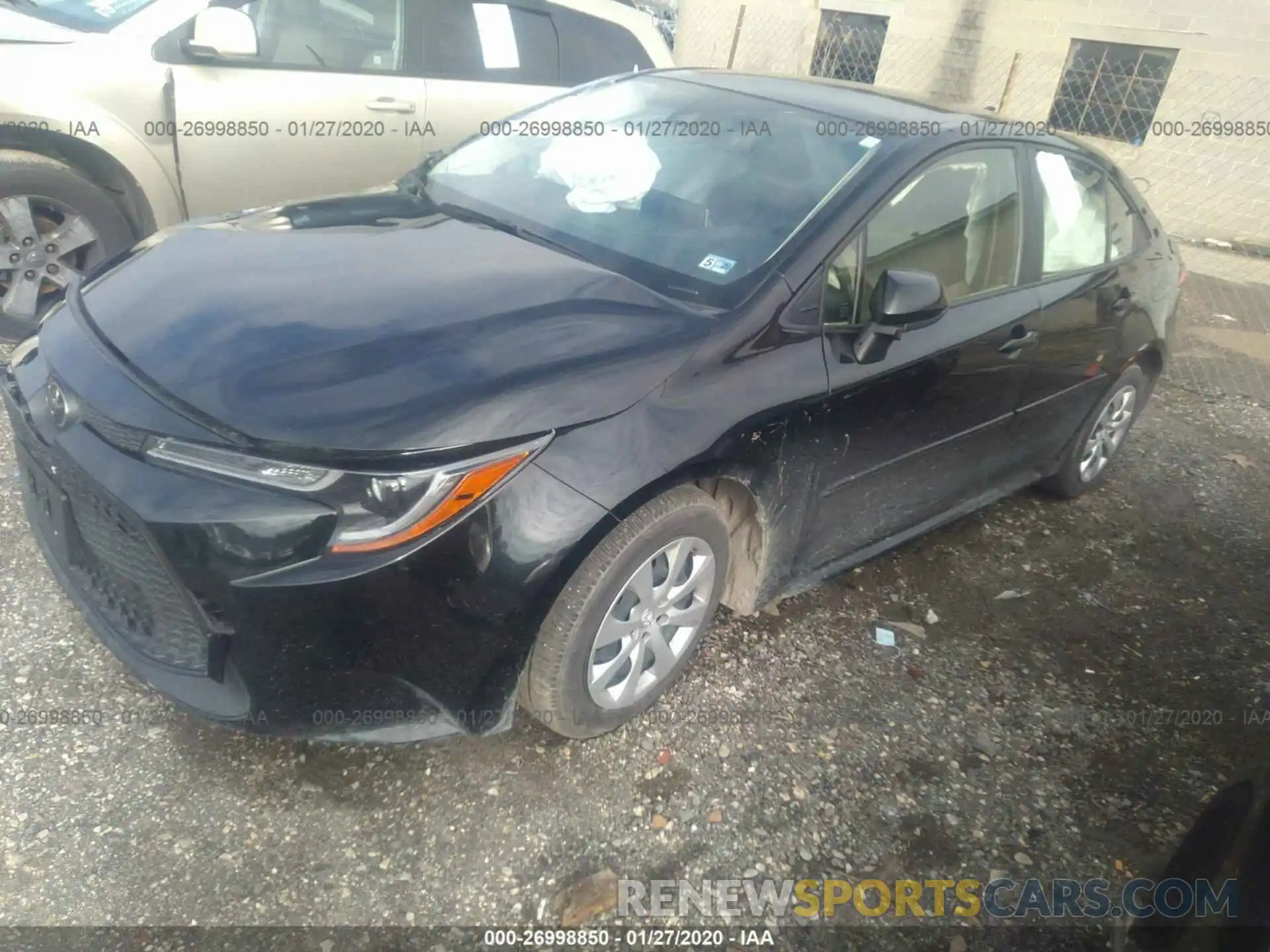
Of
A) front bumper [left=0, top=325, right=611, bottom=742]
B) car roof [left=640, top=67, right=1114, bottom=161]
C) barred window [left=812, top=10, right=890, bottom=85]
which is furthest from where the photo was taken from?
barred window [left=812, top=10, right=890, bottom=85]

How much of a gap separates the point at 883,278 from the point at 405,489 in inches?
57.1

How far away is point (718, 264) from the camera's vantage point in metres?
2.52

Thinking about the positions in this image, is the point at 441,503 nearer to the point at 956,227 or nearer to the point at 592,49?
the point at 956,227

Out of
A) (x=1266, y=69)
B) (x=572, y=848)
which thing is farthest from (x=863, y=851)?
(x=1266, y=69)

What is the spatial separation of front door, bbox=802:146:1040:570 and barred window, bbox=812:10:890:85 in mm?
9332

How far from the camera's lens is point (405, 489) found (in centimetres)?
186

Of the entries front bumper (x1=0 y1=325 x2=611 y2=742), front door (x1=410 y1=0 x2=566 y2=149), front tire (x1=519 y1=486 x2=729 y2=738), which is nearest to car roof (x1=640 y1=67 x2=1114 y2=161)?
front tire (x1=519 y1=486 x2=729 y2=738)

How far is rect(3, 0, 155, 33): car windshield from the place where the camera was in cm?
381

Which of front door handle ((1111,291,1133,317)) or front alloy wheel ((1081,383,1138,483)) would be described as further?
front alloy wheel ((1081,383,1138,483))

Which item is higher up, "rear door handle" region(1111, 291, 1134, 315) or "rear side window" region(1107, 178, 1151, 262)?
"rear side window" region(1107, 178, 1151, 262)

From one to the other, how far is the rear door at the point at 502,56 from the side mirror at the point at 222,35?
0.96 m

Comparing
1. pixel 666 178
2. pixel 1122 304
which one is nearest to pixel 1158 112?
pixel 1122 304

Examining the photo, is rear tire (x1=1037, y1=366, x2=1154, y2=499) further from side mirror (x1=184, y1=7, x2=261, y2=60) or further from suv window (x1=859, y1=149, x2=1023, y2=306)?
side mirror (x1=184, y1=7, x2=261, y2=60)

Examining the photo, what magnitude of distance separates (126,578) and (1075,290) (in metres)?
3.29
